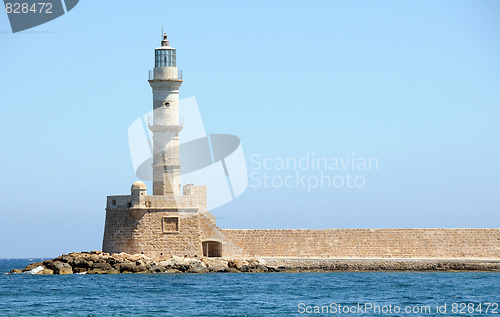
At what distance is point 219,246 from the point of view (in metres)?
34.5

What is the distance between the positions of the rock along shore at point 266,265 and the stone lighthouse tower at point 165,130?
2653mm

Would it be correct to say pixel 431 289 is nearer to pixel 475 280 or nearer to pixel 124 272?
pixel 475 280

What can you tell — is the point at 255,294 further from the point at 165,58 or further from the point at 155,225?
the point at 165,58

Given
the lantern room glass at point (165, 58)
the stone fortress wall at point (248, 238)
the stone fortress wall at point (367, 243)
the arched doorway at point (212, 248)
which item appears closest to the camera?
the stone fortress wall at point (248, 238)

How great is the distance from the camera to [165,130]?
3441 centimetres

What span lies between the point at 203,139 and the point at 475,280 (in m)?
10.5

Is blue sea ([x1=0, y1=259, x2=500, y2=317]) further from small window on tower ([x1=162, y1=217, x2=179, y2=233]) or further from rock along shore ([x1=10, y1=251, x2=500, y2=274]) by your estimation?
small window on tower ([x1=162, y1=217, x2=179, y2=233])

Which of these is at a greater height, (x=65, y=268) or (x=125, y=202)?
(x=125, y=202)

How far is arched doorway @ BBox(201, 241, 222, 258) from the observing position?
34612 mm

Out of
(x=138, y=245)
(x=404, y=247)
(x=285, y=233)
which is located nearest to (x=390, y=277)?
(x=404, y=247)

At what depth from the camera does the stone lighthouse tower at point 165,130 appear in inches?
1355

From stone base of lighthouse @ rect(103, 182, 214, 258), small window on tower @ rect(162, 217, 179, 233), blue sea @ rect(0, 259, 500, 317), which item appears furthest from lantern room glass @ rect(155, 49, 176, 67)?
blue sea @ rect(0, 259, 500, 317)

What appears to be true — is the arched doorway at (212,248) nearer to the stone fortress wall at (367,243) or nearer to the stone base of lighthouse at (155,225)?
the stone fortress wall at (367,243)

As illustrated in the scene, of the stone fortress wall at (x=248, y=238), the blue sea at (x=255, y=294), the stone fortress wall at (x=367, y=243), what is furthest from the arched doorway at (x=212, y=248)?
the blue sea at (x=255, y=294)
